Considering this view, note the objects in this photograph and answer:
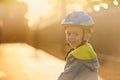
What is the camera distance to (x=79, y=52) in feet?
9.24

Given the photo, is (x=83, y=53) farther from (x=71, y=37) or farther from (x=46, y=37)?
(x=46, y=37)

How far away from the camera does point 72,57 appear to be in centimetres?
280

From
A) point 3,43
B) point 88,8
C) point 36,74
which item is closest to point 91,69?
point 36,74

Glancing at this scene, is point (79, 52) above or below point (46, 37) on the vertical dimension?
above

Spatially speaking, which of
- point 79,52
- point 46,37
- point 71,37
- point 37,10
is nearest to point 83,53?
point 79,52

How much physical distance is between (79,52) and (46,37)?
1767 cm

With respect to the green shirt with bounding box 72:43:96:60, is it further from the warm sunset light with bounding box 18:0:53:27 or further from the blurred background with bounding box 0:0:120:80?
the warm sunset light with bounding box 18:0:53:27

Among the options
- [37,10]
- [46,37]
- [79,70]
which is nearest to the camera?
Result: [79,70]

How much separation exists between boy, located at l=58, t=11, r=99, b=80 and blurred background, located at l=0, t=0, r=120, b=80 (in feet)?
20.9

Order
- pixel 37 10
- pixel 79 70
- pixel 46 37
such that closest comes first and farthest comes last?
1. pixel 79 70
2. pixel 37 10
3. pixel 46 37

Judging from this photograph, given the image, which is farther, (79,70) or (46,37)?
(46,37)

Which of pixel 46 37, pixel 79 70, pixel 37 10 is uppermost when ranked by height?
pixel 79 70

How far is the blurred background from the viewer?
10875 mm

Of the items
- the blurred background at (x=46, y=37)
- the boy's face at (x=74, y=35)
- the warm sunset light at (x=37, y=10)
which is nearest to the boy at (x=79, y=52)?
the boy's face at (x=74, y=35)
